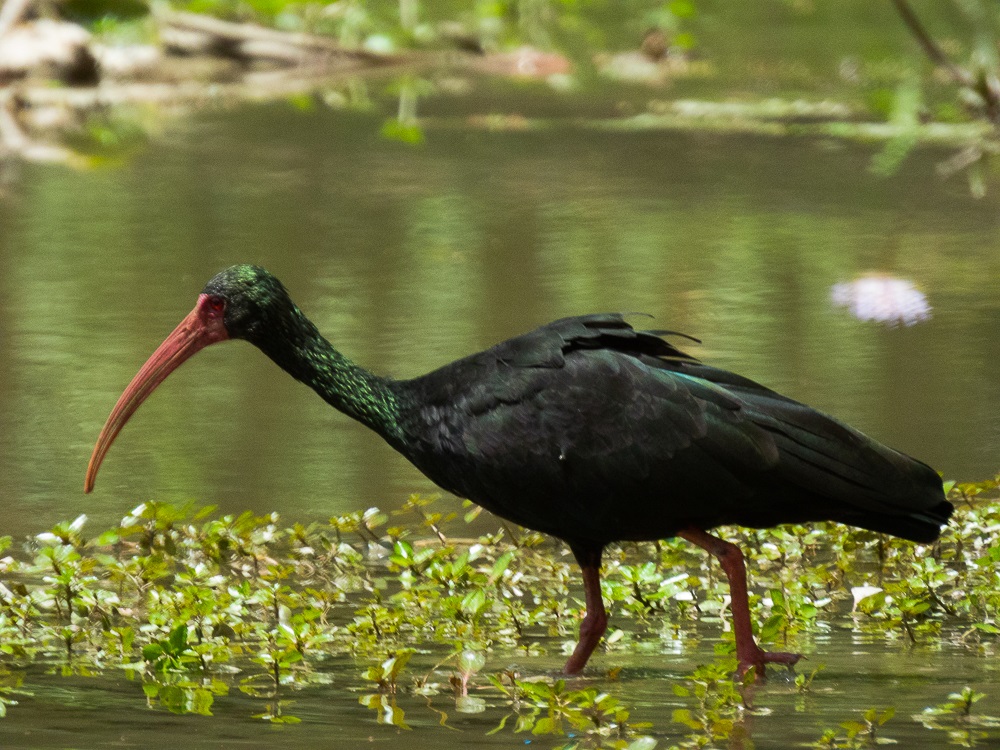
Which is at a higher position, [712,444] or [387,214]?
[387,214]

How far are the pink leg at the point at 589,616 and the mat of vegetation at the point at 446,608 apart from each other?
10 centimetres

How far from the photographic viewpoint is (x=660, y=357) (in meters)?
5.22

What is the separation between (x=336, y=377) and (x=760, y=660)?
1504mm

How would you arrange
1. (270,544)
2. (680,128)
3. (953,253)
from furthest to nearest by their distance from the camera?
(680,128) < (953,253) < (270,544)

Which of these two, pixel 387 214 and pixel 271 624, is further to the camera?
pixel 387 214

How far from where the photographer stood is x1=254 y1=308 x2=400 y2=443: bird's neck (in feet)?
17.6

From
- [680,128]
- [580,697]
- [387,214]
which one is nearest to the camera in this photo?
[580,697]

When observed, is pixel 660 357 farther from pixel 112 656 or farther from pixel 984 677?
pixel 112 656

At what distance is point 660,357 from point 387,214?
6.41 meters

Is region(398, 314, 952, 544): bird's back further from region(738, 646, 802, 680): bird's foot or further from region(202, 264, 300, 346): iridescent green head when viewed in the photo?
region(202, 264, 300, 346): iridescent green head

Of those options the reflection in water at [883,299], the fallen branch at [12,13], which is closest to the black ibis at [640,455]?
the reflection in water at [883,299]

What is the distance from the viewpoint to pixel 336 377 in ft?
18.0

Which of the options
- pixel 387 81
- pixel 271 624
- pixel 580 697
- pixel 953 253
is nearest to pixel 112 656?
pixel 271 624

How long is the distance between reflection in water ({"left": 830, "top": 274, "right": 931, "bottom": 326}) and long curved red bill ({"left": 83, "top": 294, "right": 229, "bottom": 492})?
431cm
